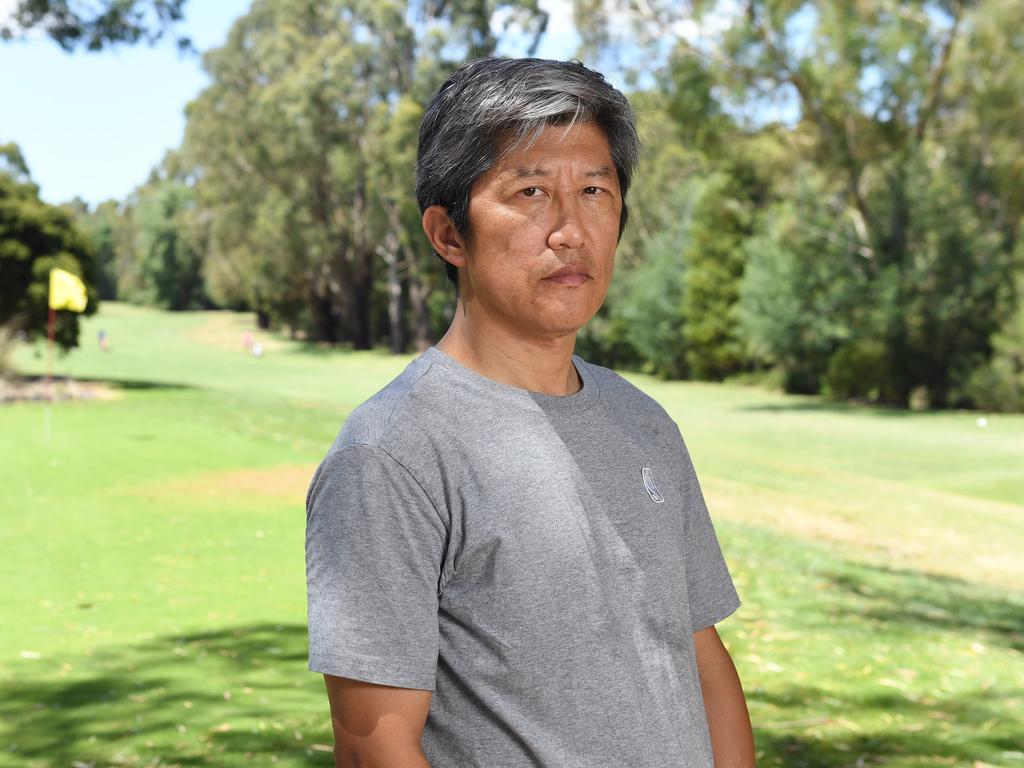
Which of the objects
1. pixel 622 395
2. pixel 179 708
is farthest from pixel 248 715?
pixel 622 395

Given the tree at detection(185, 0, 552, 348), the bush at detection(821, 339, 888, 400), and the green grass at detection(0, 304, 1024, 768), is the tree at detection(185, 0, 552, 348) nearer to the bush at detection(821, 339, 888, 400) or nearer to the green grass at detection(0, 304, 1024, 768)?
the bush at detection(821, 339, 888, 400)

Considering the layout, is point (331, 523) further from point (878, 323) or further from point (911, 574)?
point (878, 323)

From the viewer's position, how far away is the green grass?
5.07 metres

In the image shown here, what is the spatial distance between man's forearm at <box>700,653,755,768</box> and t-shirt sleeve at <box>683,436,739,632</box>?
0.09 m

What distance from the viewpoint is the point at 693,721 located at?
5.65ft

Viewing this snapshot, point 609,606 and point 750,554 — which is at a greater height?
point 609,606

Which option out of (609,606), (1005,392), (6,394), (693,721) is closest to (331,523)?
(609,606)

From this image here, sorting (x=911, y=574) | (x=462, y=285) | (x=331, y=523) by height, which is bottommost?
(x=911, y=574)

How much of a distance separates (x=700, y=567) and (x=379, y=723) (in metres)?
0.70

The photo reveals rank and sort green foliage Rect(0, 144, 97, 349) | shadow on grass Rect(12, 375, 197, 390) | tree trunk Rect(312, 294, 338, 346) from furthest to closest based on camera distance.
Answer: tree trunk Rect(312, 294, 338, 346) → shadow on grass Rect(12, 375, 197, 390) → green foliage Rect(0, 144, 97, 349)

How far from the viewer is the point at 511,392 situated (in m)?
1.71

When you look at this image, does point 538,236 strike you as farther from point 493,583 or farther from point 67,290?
point 67,290

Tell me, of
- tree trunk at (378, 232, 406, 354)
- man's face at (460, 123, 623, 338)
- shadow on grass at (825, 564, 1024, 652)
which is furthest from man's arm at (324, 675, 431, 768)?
tree trunk at (378, 232, 406, 354)

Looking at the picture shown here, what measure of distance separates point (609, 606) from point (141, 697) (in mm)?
4372
